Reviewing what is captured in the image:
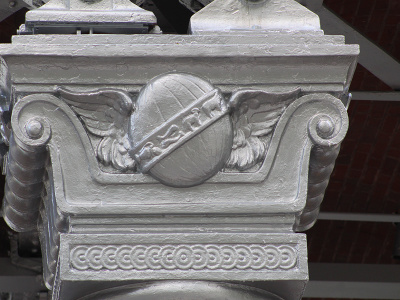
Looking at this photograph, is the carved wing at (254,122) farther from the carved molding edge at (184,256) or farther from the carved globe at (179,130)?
the carved molding edge at (184,256)

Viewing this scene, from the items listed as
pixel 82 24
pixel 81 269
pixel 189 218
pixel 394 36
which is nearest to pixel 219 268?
pixel 189 218

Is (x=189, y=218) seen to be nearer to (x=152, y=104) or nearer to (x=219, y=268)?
(x=219, y=268)

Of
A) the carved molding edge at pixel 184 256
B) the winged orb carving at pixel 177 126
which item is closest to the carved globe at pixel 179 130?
the winged orb carving at pixel 177 126

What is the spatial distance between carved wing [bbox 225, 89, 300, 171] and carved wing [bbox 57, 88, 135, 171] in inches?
9.9

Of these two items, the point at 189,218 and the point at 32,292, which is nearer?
the point at 189,218

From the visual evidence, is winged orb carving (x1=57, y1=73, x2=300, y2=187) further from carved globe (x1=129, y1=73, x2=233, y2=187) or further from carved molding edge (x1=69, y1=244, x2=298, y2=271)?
carved molding edge (x1=69, y1=244, x2=298, y2=271)

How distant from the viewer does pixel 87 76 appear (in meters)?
2.28

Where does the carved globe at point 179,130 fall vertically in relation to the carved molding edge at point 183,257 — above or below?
above

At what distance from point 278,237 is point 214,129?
296 millimetres

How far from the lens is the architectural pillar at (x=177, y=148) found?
2.25 m

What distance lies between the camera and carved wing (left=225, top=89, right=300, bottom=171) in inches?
91.1

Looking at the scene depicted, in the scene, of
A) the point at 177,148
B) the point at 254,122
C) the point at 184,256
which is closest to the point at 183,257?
the point at 184,256

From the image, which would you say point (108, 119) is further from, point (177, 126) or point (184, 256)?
point (184, 256)

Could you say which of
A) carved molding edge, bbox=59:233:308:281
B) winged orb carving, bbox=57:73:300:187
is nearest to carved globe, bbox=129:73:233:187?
winged orb carving, bbox=57:73:300:187
